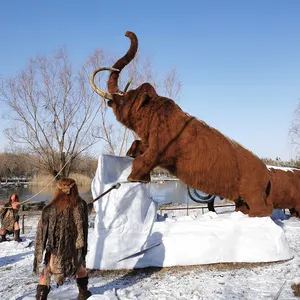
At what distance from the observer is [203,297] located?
4266mm

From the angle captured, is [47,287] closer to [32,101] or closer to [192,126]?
[192,126]

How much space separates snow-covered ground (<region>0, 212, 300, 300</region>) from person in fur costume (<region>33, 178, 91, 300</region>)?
1.56 feet

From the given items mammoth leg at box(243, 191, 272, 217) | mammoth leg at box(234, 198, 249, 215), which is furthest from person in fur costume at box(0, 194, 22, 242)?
mammoth leg at box(243, 191, 272, 217)

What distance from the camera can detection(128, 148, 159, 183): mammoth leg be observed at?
5.82 meters

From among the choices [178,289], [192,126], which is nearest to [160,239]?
[178,289]

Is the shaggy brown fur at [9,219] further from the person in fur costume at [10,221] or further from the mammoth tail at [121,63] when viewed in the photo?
the mammoth tail at [121,63]

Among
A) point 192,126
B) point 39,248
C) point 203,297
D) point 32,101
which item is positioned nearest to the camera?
Answer: point 39,248

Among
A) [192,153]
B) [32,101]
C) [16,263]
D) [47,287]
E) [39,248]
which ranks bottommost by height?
[16,263]

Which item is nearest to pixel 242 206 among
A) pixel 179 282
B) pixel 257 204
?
pixel 257 204

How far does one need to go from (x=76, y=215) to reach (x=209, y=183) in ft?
9.87

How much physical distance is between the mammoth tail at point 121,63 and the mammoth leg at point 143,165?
1.27 meters

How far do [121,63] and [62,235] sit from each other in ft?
11.7

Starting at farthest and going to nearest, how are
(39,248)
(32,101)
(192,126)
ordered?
(32,101)
(192,126)
(39,248)

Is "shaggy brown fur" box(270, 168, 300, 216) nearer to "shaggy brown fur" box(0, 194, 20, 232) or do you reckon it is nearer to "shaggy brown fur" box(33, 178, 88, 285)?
"shaggy brown fur" box(33, 178, 88, 285)
